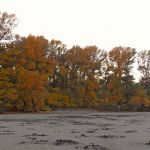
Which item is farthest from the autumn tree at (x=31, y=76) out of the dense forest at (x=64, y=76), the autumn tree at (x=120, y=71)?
the autumn tree at (x=120, y=71)

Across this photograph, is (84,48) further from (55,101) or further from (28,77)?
(28,77)

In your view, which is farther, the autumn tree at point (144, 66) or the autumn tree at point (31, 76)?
the autumn tree at point (144, 66)

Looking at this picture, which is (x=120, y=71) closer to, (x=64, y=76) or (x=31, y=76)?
(x=64, y=76)

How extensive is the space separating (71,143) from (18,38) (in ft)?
163

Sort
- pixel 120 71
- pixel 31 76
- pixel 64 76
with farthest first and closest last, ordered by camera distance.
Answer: pixel 120 71 < pixel 64 76 < pixel 31 76

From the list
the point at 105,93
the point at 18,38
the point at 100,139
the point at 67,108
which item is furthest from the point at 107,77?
the point at 100,139

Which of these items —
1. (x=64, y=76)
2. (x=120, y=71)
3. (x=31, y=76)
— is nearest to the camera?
(x=31, y=76)

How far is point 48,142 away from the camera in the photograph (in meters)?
21.1

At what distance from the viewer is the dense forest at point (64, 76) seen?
210ft

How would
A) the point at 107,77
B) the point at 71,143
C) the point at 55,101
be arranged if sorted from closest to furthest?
1. the point at 71,143
2. the point at 55,101
3. the point at 107,77

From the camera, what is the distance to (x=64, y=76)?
82188 millimetres

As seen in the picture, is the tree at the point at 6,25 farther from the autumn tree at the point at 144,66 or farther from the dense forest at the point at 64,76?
the autumn tree at the point at 144,66

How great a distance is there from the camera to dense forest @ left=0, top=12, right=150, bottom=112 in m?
63.9

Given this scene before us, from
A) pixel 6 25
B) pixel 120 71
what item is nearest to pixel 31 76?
pixel 6 25
